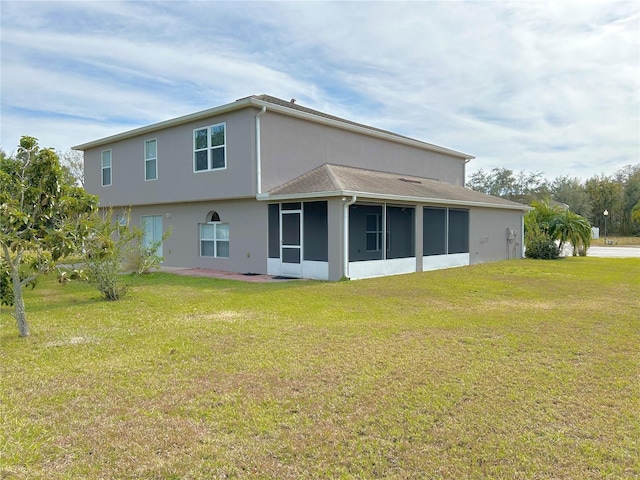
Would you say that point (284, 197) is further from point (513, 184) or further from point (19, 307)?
point (513, 184)

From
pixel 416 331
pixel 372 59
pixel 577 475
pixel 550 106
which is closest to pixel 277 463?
pixel 577 475

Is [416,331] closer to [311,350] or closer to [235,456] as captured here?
[311,350]

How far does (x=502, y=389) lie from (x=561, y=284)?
9.48 m

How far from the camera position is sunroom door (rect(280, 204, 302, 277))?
14242 millimetres

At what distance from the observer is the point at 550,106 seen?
62.7 feet

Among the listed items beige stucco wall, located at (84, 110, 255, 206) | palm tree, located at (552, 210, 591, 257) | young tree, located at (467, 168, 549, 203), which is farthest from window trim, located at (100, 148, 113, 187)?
young tree, located at (467, 168, 549, 203)

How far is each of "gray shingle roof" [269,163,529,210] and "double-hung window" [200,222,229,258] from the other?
3.12 metres

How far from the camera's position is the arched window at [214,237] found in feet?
54.2

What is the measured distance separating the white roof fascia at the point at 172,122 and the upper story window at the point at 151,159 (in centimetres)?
50

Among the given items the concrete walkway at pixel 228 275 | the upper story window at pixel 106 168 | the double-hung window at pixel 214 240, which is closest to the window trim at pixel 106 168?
the upper story window at pixel 106 168

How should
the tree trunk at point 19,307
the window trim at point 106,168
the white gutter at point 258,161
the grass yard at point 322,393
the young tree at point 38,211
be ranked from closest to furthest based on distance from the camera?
the grass yard at point 322,393, the young tree at point 38,211, the tree trunk at point 19,307, the white gutter at point 258,161, the window trim at point 106,168

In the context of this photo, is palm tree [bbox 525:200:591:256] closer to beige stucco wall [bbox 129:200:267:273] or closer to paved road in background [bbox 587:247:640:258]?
paved road in background [bbox 587:247:640:258]

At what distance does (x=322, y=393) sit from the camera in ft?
14.1

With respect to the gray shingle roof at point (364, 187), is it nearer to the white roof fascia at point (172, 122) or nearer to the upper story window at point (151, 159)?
the white roof fascia at point (172, 122)
